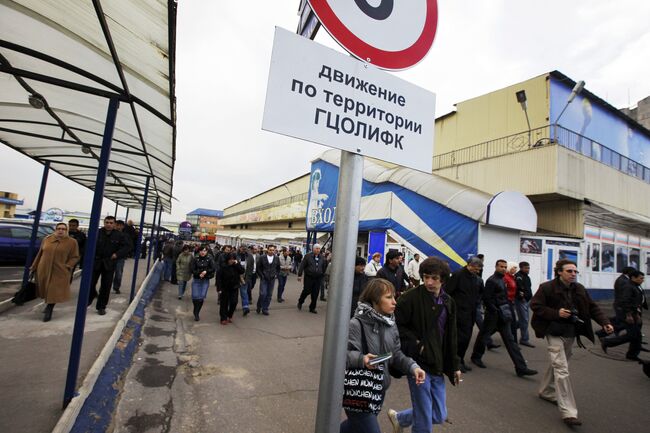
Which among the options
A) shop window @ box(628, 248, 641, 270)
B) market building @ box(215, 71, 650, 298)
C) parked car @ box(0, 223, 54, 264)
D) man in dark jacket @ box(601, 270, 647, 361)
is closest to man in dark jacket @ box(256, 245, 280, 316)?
market building @ box(215, 71, 650, 298)

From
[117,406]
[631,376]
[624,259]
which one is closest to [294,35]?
[117,406]

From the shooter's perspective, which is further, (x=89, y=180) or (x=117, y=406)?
(x=89, y=180)

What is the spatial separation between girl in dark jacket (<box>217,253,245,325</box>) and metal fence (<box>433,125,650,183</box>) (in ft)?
41.7

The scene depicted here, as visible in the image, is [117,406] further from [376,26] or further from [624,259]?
[624,259]

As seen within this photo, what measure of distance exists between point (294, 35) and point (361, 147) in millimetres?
514

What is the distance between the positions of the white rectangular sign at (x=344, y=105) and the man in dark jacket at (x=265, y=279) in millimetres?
7389

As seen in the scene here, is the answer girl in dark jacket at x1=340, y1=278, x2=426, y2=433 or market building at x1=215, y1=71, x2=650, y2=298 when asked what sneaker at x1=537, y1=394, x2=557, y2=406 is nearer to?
girl in dark jacket at x1=340, y1=278, x2=426, y2=433

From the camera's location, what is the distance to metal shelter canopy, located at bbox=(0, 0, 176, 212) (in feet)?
7.98

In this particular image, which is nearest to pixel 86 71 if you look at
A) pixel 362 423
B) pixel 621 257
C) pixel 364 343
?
pixel 364 343

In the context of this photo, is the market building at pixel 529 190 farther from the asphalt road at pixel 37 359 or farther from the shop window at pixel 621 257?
the asphalt road at pixel 37 359

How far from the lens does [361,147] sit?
1410mm

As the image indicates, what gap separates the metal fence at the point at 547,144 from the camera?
1397 cm

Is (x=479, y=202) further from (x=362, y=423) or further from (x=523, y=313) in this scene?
(x=362, y=423)

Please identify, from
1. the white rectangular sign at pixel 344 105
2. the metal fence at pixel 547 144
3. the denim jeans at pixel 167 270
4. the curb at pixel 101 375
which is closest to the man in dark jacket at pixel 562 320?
the white rectangular sign at pixel 344 105
